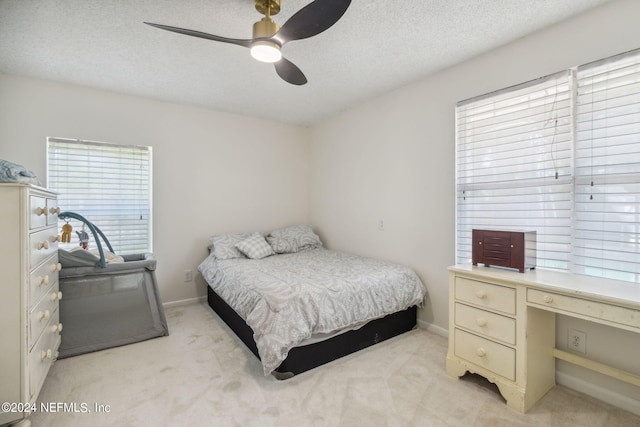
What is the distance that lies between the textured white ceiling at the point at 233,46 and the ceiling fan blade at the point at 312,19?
304mm

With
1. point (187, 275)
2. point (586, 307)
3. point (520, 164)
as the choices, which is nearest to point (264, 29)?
point (520, 164)

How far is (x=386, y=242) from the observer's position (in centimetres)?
315

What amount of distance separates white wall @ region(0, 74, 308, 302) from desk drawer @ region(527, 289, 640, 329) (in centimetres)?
321

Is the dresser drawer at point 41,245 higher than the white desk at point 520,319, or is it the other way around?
the dresser drawer at point 41,245

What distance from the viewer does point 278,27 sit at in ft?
5.40

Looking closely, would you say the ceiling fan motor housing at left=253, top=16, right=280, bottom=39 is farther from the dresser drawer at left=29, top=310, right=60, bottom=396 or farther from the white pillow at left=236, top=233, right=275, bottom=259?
the white pillow at left=236, top=233, right=275, bottom=259

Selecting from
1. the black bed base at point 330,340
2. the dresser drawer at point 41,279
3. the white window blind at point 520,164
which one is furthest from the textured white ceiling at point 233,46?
the black bed base at point 330,340

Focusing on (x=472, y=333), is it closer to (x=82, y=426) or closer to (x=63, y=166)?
(x=82, y=426)

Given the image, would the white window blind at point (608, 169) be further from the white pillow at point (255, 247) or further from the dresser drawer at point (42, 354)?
the dresser drawer at point (42, 354)

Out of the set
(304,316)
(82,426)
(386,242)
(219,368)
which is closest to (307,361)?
(304,316)

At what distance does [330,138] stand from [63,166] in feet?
9.84

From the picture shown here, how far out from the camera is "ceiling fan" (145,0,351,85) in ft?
4.52

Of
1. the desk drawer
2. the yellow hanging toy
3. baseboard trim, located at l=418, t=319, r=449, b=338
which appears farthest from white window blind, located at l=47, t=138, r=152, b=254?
the desk drawer

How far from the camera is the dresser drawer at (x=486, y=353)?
1.69 metres
